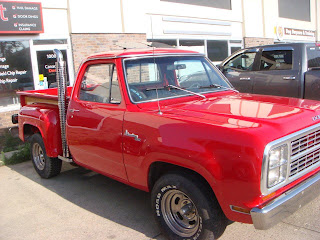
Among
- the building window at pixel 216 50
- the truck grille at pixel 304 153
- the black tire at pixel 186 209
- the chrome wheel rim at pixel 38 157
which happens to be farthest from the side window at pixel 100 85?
the building window at pixel 216 50

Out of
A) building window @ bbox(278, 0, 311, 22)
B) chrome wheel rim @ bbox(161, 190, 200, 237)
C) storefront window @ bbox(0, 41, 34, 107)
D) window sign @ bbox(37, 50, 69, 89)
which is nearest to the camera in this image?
chrome wheel rim @ bbox(161, 190, 200, 237)

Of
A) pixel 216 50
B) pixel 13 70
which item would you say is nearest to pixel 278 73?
pixel 13 70

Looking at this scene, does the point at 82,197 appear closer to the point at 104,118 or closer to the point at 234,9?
the point at 104,118

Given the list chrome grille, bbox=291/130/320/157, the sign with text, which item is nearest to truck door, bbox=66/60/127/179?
chrome grille, bbox=291/130/320/157

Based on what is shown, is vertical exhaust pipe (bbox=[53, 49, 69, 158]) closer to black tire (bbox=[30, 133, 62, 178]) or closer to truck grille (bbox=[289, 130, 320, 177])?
black tire (bbox=[30, 133, 62, 178])

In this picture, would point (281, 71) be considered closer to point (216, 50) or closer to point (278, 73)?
point (278, 73)

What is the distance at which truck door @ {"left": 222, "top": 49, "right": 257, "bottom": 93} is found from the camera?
7.08 metres

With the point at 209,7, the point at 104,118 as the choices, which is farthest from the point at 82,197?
the point at 209,7

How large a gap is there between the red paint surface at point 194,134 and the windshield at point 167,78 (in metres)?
0.11

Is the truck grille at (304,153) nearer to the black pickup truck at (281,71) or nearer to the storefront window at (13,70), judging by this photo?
the black pickup truck at (281,71)

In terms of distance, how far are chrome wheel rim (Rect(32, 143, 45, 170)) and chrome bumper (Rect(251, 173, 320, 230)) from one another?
157 inches

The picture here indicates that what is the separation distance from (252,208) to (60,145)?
10.4 ft

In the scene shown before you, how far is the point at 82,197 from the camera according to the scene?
4660 millimetres

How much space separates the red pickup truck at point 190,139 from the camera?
102 inches
